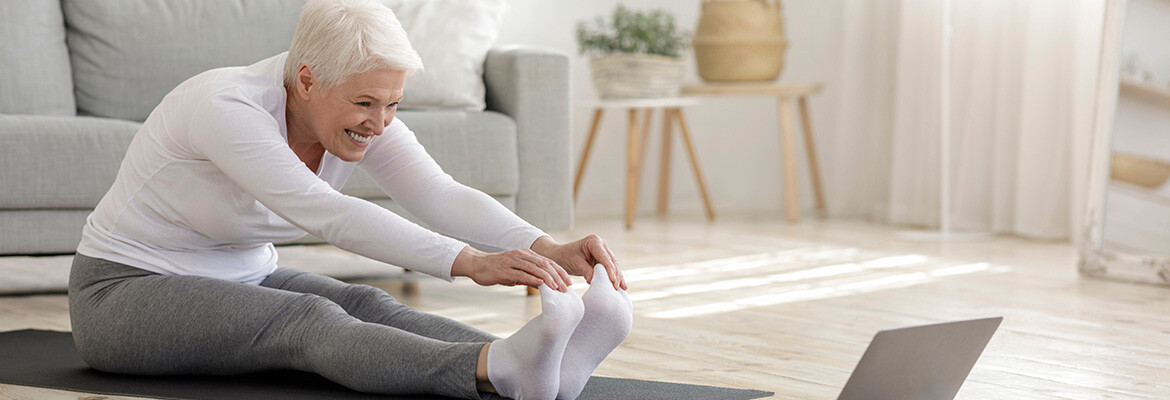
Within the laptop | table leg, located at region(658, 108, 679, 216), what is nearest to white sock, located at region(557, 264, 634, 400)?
the laptop

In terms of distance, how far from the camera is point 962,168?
409 centimetres

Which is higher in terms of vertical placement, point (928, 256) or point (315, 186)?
point (315, 186)

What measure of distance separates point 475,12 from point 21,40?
3.39ft

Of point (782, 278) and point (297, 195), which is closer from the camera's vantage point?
point (297, 195)

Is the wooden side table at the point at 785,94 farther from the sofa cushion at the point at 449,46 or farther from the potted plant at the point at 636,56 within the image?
the sofa cushion at the point at 449,46

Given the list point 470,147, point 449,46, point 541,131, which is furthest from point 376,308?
point 449,46

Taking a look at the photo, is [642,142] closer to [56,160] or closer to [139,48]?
[139,48]

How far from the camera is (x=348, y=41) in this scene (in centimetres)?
149

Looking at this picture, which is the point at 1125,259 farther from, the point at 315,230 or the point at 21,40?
the point at 21,40

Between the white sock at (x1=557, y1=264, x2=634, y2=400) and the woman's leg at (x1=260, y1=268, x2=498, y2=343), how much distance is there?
127mm

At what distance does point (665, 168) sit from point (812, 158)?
0.55m

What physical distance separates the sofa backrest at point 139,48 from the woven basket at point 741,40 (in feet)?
6.09

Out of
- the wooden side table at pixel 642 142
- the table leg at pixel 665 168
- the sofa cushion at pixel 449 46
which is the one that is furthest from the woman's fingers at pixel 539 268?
the table leg at pixel 665 168

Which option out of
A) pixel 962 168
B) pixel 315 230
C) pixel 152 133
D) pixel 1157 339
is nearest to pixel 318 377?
pixel 315 230
